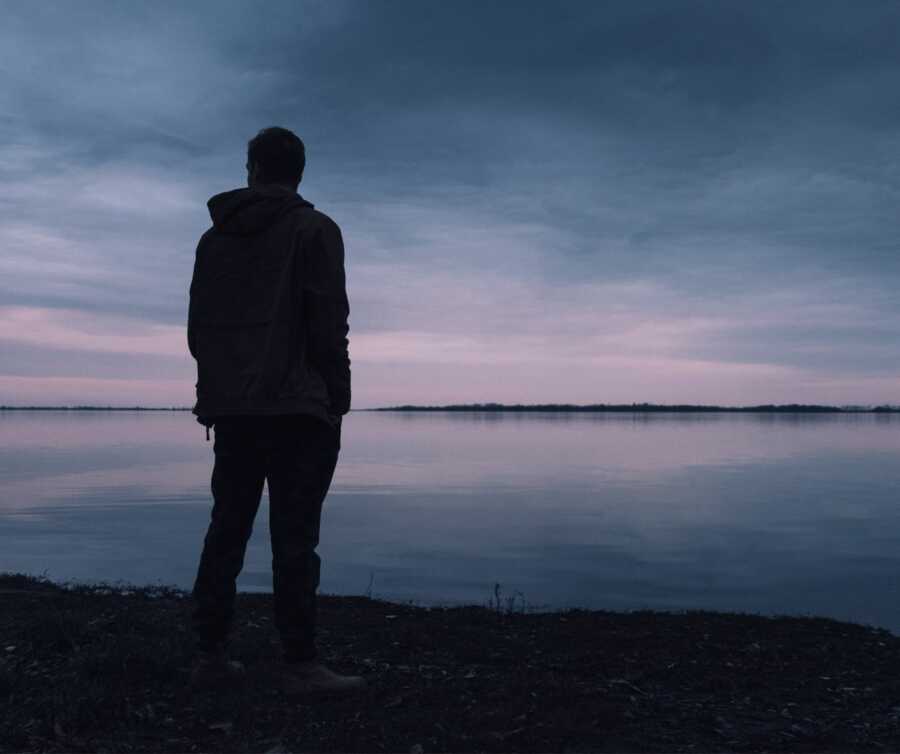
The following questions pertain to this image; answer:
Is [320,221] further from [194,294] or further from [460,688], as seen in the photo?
[460,688]

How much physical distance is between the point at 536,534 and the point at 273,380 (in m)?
14.5

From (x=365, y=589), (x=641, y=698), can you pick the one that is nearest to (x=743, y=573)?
(x=365, y=589)

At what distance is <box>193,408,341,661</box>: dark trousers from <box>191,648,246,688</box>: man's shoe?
0.08m

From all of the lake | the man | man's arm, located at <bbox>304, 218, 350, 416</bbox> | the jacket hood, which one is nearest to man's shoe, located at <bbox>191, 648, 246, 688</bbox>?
the man

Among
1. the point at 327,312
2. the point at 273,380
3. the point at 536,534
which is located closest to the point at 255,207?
the point at 327,312

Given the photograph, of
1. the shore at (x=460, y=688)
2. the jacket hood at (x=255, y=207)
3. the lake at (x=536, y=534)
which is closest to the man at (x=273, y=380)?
the jacket hood at (x=255, y=207)

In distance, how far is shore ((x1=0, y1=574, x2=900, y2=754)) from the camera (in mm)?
4320

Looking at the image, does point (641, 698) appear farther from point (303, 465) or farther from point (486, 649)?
point (303, 465)

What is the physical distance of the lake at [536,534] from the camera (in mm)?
12750

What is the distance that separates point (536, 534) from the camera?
18.4 m

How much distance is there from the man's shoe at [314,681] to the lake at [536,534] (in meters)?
5.90

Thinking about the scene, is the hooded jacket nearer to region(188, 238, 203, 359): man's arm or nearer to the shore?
region(188, 238, 203, 359): man's arm

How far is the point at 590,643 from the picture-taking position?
22.0ft

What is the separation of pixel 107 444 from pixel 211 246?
190ft
